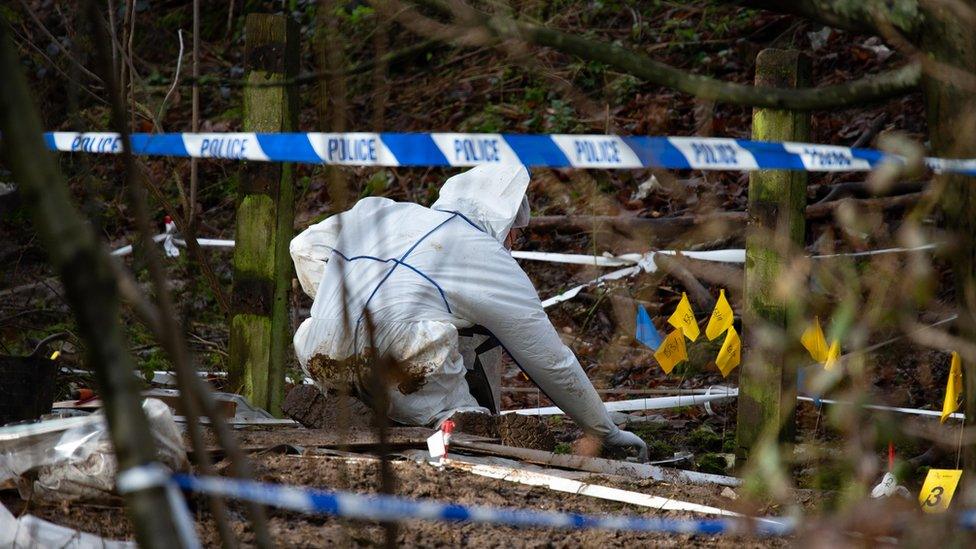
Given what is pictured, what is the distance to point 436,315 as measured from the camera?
214 inches

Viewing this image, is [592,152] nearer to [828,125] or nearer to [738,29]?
[828,125]

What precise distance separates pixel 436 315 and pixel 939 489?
2.46 m

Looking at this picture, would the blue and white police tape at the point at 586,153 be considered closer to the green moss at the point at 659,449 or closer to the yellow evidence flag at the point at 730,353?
the yellow evidence flag at the point at 730,353

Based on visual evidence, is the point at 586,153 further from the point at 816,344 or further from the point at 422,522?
the point at 816,344

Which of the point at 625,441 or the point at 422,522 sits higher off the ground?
the point at 422,522

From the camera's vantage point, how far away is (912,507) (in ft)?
5.40

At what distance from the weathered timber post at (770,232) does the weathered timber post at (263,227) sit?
2.09m

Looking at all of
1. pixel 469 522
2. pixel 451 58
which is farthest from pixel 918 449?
pixel 451 58

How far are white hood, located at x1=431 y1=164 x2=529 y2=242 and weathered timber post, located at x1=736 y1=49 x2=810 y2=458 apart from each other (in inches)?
48.9

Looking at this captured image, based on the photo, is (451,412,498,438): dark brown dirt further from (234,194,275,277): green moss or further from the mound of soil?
(234,194,275,277): green moss

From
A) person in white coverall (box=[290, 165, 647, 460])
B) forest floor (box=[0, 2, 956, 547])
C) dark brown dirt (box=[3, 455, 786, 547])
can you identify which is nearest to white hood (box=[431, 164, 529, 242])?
person in white coverall (box=[290, 165, 647, 460])

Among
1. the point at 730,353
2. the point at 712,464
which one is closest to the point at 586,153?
the point at 730,353

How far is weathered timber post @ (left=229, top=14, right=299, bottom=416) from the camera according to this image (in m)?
5.33

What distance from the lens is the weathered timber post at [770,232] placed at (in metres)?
4.88
